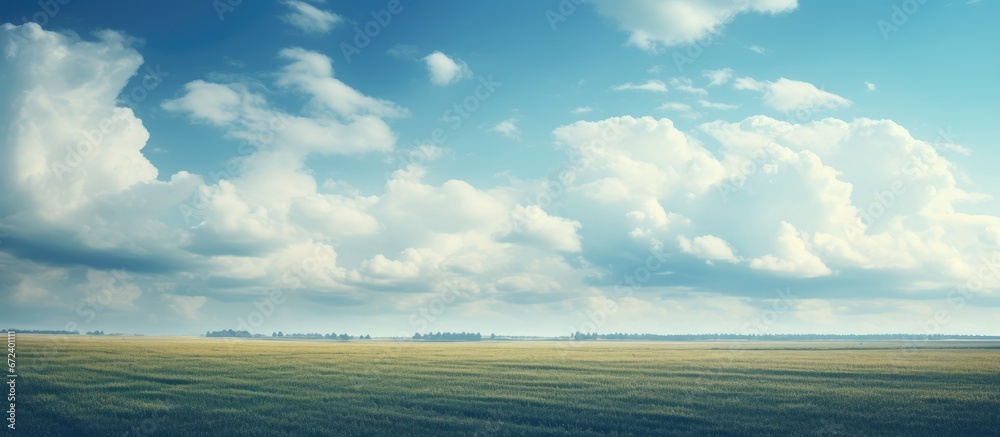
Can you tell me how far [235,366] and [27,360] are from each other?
1873 cm

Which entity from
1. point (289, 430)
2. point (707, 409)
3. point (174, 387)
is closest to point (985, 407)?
point (707, 409)

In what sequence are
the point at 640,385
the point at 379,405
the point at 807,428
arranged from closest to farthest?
1. the point at 807,428
2. the point at 379,405
3. the point at 640,385

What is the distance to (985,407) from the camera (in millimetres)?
28203

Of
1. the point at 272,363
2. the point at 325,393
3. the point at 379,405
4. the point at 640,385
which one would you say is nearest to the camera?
the point at 379,405

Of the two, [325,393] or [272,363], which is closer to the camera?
[325,393]

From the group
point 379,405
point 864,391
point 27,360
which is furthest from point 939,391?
point 27,360

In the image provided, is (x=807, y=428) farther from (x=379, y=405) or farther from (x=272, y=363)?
(x=272, y=363)

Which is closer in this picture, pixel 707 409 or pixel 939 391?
pixel 707 409

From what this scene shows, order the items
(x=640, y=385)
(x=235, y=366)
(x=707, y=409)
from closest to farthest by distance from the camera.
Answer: (x=707, y=409) < (x=640, y=385) < (x=235, y=366)

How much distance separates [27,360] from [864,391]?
2634 inches

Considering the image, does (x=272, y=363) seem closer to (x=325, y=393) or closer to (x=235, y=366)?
(x=235, y=366)

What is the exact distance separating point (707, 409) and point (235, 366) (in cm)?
4048

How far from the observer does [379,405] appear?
2998 centimetres

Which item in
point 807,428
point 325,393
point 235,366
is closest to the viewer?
point 807,428
